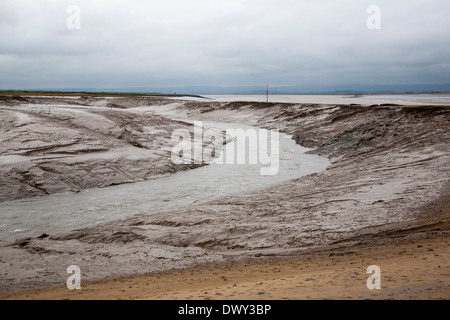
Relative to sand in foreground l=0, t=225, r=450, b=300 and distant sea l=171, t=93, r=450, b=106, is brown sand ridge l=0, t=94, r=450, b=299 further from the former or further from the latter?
distant sea l=171, t=93, r=450, b=106

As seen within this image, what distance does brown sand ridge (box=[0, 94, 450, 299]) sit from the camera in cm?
500

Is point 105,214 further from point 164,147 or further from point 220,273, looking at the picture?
point 164,147

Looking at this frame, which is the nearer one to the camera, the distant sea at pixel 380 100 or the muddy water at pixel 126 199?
the muddy water at pixel 126 199

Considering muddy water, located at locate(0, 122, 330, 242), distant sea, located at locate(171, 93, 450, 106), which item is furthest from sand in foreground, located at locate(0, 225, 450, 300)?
distant sea, located at locate(171, 93, 450, 106)

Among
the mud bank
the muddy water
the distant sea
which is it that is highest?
the distant sea

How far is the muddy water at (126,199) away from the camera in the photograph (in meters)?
9.34

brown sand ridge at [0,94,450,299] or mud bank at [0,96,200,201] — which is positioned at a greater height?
mud bank at [0,96,200,201]

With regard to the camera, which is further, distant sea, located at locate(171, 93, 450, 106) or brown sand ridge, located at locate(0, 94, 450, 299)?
distant sea, located at locate(171, 93, 450, 106)

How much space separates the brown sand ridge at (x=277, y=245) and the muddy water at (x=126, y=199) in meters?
0.90

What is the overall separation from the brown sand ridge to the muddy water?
0.90 m

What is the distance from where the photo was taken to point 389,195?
9.28m

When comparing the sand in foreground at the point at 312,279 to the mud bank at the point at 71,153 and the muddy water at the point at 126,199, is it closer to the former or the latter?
the muddy water at the point at 126,199

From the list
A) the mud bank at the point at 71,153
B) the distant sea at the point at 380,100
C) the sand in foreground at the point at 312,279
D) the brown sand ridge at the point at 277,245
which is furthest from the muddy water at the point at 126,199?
the distant sea at the point at 380,100
